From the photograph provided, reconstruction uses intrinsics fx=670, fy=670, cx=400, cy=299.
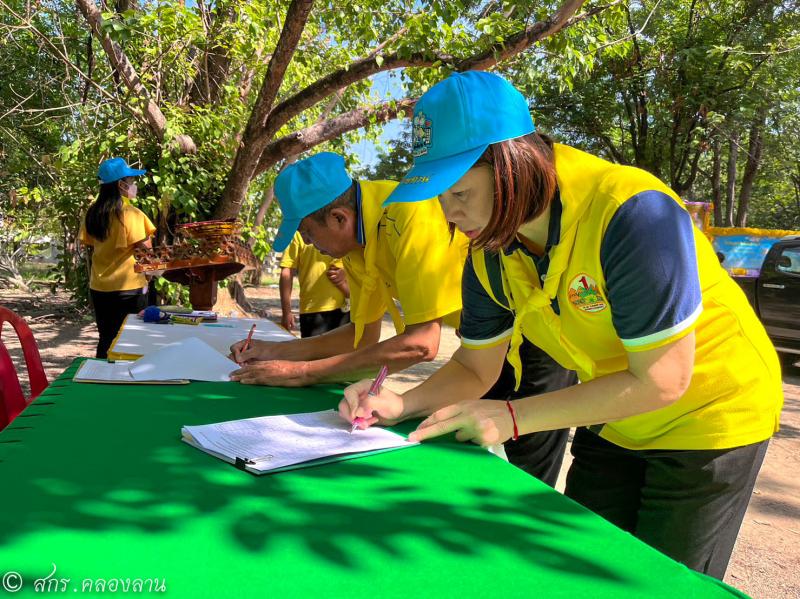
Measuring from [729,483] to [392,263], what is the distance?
4.30 feet

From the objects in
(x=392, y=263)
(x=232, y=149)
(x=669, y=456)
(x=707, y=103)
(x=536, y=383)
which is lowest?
(x=536, y=383)

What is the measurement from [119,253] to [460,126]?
4.44 meters

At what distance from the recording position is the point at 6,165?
41.2 feet

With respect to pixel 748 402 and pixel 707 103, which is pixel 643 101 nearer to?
pixel 707 103

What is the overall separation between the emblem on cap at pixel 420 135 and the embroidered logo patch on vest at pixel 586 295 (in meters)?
0.42

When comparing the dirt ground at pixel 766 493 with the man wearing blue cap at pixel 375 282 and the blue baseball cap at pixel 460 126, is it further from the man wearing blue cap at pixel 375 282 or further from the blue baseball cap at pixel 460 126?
the blue baseball cap at pixel 460 126

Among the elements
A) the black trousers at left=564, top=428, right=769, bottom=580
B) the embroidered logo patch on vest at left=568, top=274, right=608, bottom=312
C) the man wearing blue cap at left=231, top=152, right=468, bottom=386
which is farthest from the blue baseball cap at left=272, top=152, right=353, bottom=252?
the black trousers at left=564, top=428, right=769, bottom=580

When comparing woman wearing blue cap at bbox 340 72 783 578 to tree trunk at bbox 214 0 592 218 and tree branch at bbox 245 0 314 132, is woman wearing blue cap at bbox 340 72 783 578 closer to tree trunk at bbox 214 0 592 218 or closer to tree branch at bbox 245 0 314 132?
tree branch at bbox 245 0 314 132

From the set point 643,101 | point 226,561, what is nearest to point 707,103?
point 643,101

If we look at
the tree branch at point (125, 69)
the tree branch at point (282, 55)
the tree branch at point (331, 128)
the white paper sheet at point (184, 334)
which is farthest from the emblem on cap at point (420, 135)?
the tree branch at point (331, 128)

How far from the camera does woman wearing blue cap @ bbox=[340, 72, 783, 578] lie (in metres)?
1.26

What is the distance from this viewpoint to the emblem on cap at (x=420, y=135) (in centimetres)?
138

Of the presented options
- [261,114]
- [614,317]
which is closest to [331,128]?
[261,114]

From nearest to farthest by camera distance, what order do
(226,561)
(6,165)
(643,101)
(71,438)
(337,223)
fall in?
1. (226,561)
2. (71,438)
3. (337,223)
4. (6,165)
5. (643,101)
